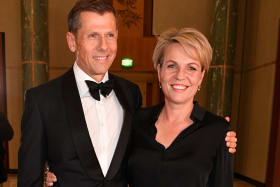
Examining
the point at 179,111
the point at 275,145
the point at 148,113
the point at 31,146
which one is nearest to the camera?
the point at 31,146

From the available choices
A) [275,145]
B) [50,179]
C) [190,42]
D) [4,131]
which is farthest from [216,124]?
[275,145]

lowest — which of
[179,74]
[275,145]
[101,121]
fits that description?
[275,145]

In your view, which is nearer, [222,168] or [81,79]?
[222,168]

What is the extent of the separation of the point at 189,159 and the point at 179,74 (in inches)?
20.9

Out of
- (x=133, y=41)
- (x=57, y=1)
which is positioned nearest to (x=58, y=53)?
(x=57, y=1)

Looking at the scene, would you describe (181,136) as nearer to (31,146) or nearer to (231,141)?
(231,141)

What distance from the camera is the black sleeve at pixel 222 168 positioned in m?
1.51

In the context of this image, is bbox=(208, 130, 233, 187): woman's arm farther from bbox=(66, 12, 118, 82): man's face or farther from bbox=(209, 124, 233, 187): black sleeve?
bbox=(66, 12, 118, 82): man's face

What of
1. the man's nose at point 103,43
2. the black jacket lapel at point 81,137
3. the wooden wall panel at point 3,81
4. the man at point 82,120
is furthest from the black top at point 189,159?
the wooden wall panel at point 3,81

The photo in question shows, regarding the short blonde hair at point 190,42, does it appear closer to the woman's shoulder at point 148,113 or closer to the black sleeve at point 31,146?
the woman's shoulder at point 148,113

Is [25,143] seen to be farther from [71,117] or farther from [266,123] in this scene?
[266,123]

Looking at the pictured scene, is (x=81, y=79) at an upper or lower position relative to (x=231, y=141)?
upper

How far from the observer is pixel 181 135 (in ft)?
5.24

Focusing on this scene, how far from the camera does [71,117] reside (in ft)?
5.08
